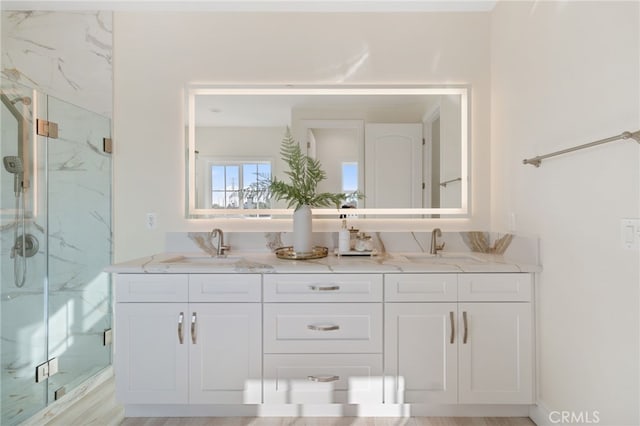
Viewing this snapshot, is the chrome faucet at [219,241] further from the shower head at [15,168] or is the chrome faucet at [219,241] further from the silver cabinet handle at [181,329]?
the shower head at [15,168]

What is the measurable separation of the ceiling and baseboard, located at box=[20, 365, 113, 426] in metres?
2.35

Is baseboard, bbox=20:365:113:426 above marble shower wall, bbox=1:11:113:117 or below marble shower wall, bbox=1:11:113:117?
below

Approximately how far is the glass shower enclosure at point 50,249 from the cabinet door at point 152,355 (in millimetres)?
571

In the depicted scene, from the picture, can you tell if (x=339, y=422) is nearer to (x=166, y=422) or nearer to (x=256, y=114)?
(x=166, y=422)

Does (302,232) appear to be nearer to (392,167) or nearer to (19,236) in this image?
(392,167)

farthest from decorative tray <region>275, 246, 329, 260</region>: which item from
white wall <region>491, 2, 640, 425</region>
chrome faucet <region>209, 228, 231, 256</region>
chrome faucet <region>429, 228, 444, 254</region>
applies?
white wall <region>491, 2, 640, 425</region>

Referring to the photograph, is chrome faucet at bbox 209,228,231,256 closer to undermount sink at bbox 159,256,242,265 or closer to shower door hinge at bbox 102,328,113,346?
undermount sink at bbox 159,256,242,265

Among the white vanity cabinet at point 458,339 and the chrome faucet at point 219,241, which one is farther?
the chrome faucet at point 219,241

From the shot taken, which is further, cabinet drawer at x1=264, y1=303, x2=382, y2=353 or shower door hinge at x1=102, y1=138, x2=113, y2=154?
shower door hinge at x1=102, y1=138, x2=113, y2=154

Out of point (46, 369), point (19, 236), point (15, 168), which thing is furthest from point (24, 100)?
point (46, 369)

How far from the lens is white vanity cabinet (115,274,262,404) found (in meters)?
1.74

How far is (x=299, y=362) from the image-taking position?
1743 millimetres

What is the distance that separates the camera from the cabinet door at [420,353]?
1738mm

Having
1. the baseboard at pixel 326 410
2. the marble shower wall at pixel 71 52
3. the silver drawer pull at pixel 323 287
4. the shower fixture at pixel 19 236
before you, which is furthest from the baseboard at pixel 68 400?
the marble shower wall at pixel 71 52
